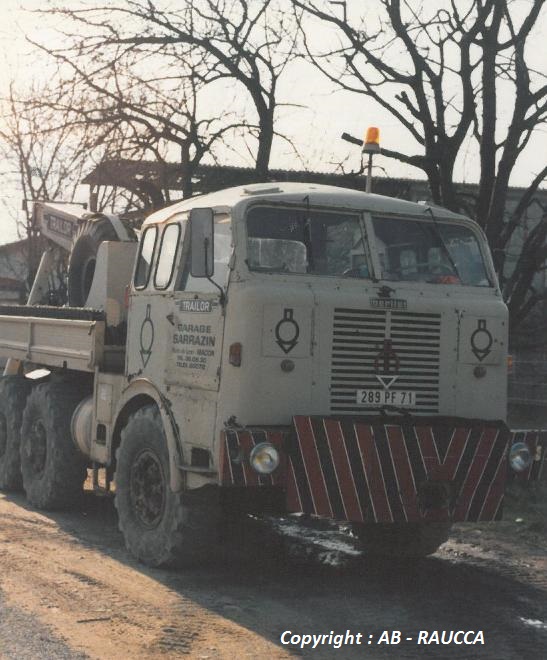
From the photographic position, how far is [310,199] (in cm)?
812

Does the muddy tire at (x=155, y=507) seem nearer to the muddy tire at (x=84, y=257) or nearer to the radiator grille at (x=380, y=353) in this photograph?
the radiator grille at (x=380, y=353)

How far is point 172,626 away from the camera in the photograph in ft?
21.5

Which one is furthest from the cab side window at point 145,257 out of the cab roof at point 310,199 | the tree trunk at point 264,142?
the tree trunk at point 264,142

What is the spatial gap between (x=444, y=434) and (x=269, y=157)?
947 centimetres

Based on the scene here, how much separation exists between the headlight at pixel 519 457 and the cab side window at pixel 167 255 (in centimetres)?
267

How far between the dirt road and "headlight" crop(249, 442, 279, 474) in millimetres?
811

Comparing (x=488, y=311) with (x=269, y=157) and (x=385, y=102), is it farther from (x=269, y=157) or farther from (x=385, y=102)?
(x=269, y=157)

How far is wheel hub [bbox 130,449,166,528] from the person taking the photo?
27.1 feet

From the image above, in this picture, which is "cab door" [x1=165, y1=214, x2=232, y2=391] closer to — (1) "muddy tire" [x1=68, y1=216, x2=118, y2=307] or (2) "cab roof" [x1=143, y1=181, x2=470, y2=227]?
(2) "cab roof" [x1=143, y1=181, x2=470, y2=227]

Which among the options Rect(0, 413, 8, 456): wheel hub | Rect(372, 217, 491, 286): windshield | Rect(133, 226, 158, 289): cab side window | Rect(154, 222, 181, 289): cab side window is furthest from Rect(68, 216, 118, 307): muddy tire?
Rect(372, 217, 491, 286): windshield

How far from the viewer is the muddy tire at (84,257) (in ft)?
36.2

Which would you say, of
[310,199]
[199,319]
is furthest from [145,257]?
[310,199]

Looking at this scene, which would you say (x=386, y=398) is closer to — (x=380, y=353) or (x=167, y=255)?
(x=380, y=353)

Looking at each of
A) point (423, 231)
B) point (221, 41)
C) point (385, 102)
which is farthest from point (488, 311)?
point (221, 41)
